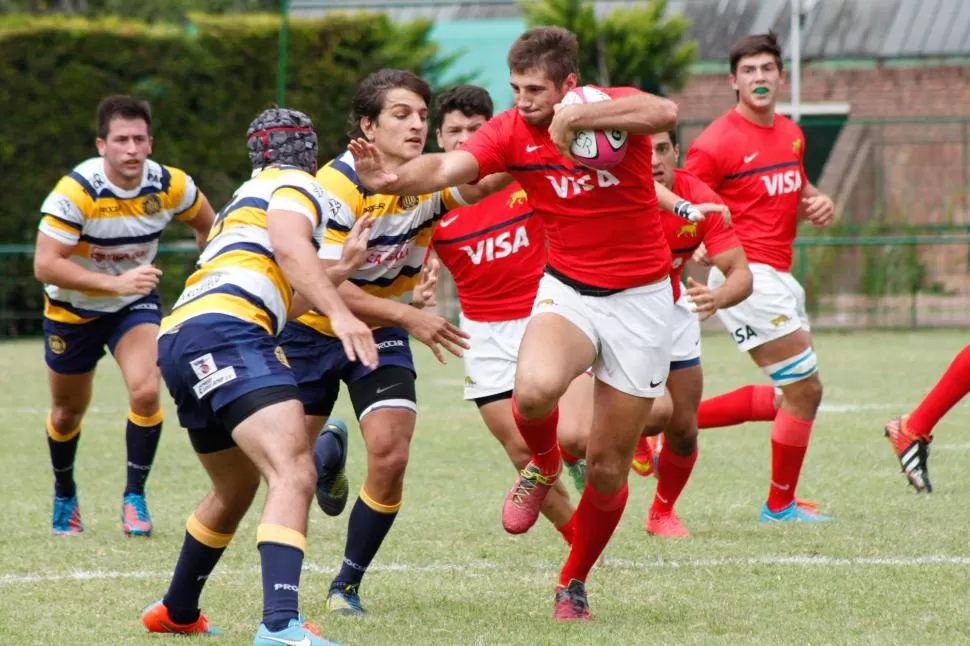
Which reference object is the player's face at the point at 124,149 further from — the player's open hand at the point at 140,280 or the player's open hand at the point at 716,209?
the player's open hand at the point at 716,209

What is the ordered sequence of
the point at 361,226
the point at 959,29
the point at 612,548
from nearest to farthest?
the point at 361,226 → the point at 612,548 → the point at 959,29

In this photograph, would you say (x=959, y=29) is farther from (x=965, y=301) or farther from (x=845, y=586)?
(x=845, y=586)

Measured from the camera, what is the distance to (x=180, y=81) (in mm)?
22016

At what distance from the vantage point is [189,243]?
2152 centimetres

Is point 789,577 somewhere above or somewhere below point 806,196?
below

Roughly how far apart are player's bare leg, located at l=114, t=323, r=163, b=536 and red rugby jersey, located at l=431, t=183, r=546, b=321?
1680 millimetres

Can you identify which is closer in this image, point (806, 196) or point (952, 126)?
point (806, 196)

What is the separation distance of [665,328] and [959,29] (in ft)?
82.0

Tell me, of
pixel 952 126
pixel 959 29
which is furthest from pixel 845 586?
pixel 959 29

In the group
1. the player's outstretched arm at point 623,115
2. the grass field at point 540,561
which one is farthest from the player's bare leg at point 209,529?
the player's outstretched arm at point 623,115

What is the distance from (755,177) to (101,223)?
3340 mm

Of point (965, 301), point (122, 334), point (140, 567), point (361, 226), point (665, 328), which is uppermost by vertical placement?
point (361, 226)

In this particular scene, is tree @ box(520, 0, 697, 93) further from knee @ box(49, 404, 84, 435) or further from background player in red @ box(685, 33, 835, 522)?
knee @ box(49, 404, 84, 435)

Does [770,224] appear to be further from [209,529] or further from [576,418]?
[209,529]
